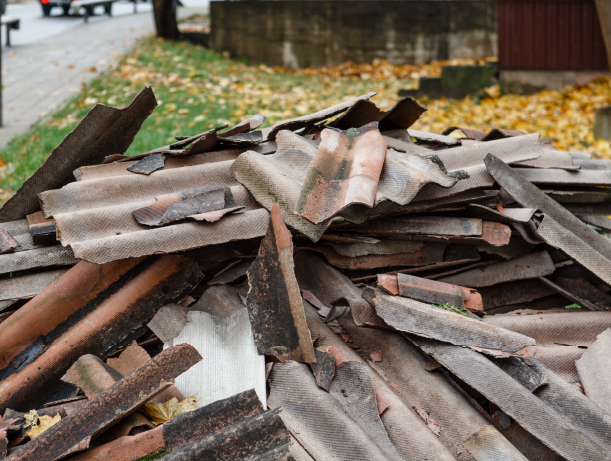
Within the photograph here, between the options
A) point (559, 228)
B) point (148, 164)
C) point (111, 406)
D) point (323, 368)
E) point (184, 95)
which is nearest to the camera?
point (111, 406)

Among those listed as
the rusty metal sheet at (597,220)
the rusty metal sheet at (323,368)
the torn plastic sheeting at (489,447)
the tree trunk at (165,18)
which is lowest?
the torn plastic sheeting at (489,447)

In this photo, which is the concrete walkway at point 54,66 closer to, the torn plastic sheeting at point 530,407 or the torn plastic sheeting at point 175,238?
the torn plastic sheeting at point 175,238

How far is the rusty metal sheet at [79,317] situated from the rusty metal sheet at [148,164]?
1.94 ft

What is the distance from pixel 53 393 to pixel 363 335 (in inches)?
56.6

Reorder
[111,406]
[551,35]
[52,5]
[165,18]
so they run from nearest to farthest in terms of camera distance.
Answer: [111,406] → [551,35] → [165,18] → [52,5]

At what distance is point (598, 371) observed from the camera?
2309mm

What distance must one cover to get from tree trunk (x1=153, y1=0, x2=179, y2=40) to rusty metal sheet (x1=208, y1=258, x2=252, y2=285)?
35.3ft

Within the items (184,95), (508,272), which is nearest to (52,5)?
(184,95)

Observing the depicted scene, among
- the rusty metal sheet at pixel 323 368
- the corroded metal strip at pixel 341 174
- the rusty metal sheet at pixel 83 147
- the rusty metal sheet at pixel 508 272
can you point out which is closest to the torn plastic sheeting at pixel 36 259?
the rusty metal sheet at pixel 83 147

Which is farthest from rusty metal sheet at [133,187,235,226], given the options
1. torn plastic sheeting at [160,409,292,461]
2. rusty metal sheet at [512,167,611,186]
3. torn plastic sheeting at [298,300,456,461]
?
rusty metal sheet at [512,167,611,186]

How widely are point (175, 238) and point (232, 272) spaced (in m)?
0.39

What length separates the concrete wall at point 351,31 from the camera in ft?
36.3

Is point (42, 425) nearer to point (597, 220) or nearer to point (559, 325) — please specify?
point (559, 325)

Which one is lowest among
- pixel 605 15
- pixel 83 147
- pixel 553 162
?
pixel 553 162
